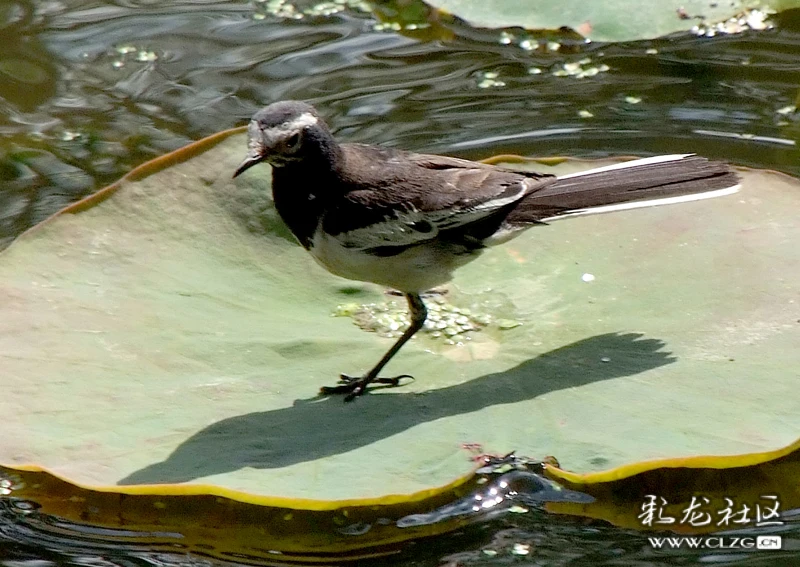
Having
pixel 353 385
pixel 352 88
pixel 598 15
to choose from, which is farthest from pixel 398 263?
pixel 598 15

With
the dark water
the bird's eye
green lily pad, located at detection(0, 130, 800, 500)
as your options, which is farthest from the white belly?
the dark water

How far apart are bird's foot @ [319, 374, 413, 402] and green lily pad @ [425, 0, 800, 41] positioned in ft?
10.8

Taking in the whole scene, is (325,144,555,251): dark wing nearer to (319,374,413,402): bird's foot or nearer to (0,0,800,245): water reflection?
(319,374,413,402): bird's foot

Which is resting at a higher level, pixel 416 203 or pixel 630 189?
pixel 630 189

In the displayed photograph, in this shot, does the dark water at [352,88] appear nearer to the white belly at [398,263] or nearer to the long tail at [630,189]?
the long tail at [630,189]

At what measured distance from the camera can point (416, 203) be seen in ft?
15.2

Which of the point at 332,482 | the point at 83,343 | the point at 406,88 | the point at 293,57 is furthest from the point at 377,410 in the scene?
the point at 293,57

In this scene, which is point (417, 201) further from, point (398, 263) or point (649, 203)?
point (649, 203)

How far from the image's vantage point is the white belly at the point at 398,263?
4.46m

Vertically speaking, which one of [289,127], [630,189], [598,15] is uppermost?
[289,127]

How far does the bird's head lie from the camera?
14.1ft

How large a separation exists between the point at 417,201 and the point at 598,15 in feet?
9.43

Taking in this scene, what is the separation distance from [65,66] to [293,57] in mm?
1449

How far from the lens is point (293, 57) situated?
7.50 metres
